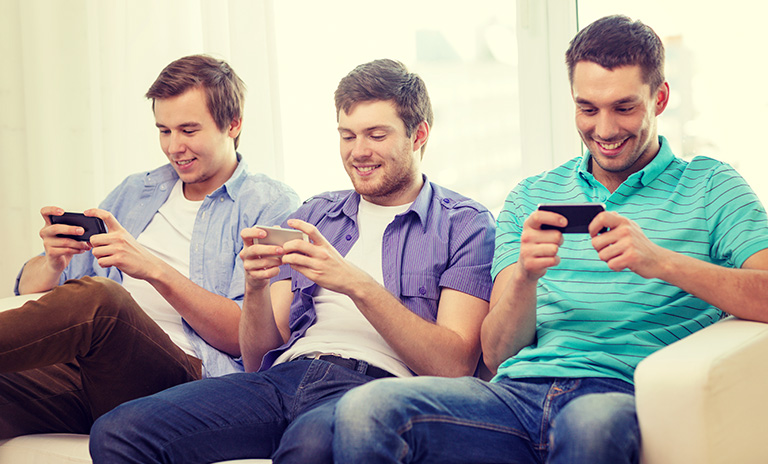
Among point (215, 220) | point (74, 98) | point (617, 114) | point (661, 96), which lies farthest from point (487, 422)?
point (74, 98)

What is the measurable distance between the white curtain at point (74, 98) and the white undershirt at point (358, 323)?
141 cm

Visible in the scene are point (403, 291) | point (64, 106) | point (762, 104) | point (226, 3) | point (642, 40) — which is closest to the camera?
point (642, 40)

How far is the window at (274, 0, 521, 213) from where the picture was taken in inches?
102

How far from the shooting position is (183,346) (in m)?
2.08

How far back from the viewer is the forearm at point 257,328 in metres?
1.86

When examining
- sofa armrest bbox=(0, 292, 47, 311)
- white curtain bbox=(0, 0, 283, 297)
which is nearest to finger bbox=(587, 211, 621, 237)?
sofa armrest bbox=(0, 292, 47, 311)

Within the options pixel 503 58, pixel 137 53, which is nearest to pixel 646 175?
pixel 503 58

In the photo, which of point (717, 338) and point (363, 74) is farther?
point (363, 74)

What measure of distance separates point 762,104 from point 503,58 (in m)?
0.85

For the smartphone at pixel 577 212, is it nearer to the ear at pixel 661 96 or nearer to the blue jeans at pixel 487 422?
the blue jeans at pixel 487 422

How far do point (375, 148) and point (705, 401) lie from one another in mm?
1076

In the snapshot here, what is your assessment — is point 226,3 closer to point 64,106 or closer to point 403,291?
point 64,106

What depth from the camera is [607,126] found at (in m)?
1.66

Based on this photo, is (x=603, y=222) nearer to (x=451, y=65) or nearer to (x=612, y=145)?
(x=612, y=145)
